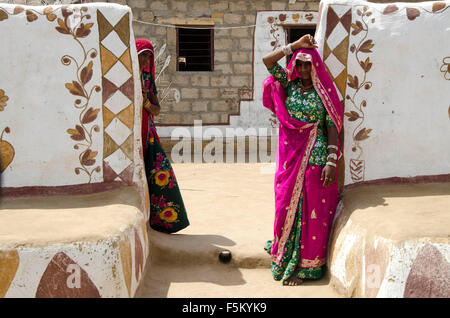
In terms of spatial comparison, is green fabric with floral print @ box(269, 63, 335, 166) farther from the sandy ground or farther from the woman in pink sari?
the sandy ground

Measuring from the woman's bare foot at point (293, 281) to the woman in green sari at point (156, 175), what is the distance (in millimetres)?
1109

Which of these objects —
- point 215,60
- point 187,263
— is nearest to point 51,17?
point 187,263

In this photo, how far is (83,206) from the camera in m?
3.29

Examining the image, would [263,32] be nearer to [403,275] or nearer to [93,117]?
[93,117]

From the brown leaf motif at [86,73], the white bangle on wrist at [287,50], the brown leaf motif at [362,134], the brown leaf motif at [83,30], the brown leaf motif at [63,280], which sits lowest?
the brown leaf motif at [63,280]

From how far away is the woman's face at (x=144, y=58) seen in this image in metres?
4.09

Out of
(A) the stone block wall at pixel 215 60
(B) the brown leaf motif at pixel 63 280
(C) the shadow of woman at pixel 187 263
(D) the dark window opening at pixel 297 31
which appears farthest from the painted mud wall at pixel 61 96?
(D) the dark window opening at pixel 297 31

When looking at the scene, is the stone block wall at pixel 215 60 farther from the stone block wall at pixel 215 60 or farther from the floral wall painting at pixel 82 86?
the floral wall painting at pixel 82 86

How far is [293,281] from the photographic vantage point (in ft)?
11.3

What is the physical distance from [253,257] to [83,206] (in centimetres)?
130

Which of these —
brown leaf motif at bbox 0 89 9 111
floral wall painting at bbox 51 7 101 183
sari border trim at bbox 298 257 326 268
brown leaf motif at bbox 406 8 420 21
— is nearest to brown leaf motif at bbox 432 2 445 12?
brown leaf motif at bbox 406 8 420 21

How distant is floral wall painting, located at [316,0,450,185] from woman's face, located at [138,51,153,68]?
1.37 m

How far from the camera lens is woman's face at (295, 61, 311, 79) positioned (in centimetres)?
341

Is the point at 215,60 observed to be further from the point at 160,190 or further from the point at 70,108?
the point at 70,108
